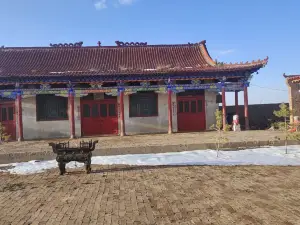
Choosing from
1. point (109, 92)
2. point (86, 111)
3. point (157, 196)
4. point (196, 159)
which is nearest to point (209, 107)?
point (109, 92)

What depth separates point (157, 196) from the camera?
473cm

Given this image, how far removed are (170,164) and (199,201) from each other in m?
3.32

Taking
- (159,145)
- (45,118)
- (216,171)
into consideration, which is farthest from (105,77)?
(216,171)

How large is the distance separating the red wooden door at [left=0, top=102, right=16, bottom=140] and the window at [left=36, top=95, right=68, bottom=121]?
1452 millimetres

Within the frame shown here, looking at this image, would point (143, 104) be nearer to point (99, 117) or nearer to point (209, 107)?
point (99, 117)

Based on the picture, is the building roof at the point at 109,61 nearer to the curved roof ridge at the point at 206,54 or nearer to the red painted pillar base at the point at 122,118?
the curved roof ridge at the point at 206,54

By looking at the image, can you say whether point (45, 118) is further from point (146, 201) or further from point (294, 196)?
point (294, 196)

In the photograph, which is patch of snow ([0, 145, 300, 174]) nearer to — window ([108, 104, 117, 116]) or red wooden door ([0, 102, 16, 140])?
window ([108, 104, 117, 116])

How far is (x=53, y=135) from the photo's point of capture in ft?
51.1

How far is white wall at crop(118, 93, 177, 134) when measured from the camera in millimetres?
16016

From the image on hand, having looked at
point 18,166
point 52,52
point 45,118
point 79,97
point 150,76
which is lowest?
point 18,166

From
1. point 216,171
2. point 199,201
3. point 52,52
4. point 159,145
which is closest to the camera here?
point 199,201

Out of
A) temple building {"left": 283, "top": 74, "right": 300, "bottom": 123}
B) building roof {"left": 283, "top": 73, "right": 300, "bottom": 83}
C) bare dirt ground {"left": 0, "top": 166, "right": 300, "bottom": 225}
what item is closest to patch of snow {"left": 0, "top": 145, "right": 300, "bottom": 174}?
bare dirt ground {"left": 0, "top": 166, "right": 300, "bottom": 225}

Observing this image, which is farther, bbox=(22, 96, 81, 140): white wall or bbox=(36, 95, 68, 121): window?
bbox=(36, 95, 68, 121): window
